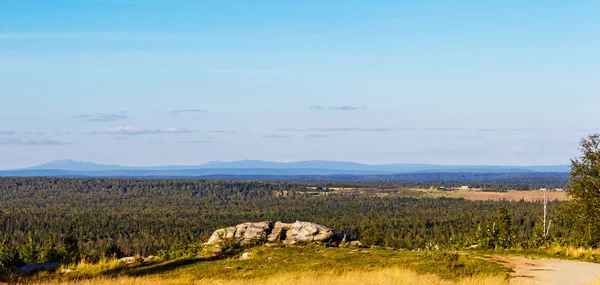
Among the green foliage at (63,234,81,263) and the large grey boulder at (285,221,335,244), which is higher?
the large grey boulder at (285,221,335,244)

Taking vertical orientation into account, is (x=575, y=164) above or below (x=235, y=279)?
→ above

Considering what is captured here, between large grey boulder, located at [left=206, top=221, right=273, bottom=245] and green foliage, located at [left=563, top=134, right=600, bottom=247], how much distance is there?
21641 millimetres

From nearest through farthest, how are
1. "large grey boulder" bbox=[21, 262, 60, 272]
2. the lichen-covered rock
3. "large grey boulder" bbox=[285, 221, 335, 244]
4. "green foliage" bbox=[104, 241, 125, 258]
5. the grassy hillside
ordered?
the grassy hillside, "large grey boulder" bbox=[21, 262, 60, 272], "large grey boulder" bbox=[285, 221, 335, 244], the lichen-covered rock, "green foliage" bbox=[104, 241, 125, 258]

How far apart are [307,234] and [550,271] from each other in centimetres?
1749

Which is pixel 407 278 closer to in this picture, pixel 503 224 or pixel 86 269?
pixel 86 269

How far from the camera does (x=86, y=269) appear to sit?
2989 centimetres

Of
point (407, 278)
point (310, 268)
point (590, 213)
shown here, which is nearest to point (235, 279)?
point (310, 268)

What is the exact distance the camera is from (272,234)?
133ft

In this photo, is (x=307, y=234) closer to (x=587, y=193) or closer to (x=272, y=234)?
(x=272, y=234)

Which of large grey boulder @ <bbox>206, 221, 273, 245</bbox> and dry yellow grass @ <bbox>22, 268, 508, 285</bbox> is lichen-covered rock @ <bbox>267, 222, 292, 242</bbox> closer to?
large grey boulder @ <bbox>206, 221, 273, 245</bbox>

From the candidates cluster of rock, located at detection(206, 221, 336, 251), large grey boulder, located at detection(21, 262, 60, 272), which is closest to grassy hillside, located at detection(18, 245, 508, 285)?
large grey boulder, located at detection(21, 262, 60, 272)

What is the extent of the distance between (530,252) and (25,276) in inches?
→ 1034

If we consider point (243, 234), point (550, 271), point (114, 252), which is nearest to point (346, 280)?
point (550, 271)

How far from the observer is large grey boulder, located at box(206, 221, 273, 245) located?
39406 millimetres
